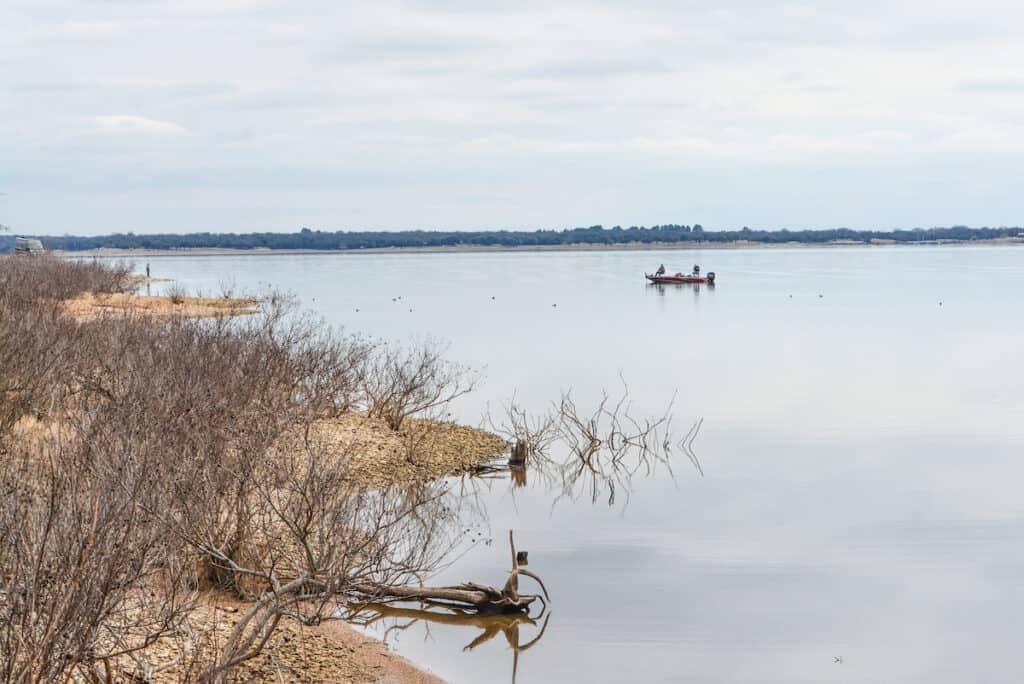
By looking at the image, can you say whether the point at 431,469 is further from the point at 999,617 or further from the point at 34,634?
the point at 34,634

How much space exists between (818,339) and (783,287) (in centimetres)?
4929

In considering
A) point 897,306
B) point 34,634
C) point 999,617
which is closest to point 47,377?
point 34,634

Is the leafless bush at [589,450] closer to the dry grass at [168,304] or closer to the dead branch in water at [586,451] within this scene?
the dead branch in water at [586,451]

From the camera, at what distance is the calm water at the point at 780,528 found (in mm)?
14742

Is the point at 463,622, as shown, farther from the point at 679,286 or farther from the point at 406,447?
the point at 679,286

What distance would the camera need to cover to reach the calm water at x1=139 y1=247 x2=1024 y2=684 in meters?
14.7

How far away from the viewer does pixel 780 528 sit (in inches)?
817

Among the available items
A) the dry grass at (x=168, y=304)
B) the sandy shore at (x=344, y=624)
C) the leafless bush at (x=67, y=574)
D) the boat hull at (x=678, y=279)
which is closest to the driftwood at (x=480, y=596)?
the sandy shore at (x=344, y=624)

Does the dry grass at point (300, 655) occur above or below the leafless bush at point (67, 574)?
below

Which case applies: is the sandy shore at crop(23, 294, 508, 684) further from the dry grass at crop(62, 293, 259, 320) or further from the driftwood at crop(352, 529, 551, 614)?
the dry grass at crop(62, 293, 259, 320)

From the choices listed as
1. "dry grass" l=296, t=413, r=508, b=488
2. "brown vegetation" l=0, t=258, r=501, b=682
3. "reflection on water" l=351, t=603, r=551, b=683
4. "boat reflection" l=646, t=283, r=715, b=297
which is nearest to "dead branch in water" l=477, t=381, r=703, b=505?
"dry grass" l=296, t=413, r=508, b=488

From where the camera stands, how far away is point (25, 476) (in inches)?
473

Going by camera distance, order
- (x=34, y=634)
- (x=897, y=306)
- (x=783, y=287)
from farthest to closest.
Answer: (x=783, y=287) < (x=897, y=306) < (x=34, y=634)

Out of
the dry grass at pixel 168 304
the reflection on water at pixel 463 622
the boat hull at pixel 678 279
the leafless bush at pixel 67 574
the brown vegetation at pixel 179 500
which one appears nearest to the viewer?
the leafless bush at pixel 67 574
